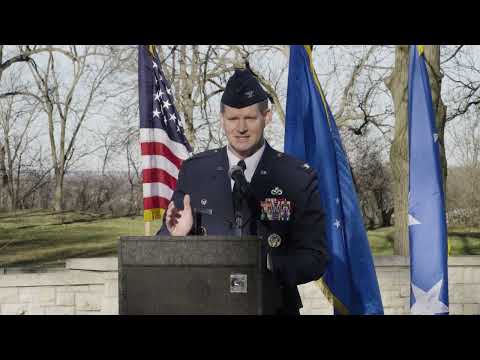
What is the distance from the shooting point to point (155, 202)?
7027mm

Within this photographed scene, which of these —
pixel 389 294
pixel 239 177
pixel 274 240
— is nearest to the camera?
pixel 239 177

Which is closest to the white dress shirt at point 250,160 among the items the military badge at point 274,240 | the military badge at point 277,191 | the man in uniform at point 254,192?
the man in uniform at point 254,192

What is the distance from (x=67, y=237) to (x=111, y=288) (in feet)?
37.0

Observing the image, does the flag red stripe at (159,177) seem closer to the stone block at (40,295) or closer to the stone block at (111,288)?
the stone block at (111,288)

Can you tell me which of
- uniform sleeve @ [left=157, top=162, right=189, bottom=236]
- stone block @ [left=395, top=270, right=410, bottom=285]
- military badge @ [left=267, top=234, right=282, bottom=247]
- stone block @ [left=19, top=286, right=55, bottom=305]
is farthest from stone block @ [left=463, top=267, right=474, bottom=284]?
stone block @ [left=19, top=286, right=55, bottom=305]

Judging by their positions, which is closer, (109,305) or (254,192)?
(254,192)

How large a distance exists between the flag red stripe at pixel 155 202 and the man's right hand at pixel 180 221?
1371 millimetres

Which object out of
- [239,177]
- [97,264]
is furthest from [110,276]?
[239,177]

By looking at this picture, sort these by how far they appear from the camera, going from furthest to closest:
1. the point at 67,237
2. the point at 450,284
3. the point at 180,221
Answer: the point at 67,237
the point at 450,284
the point at 180,221

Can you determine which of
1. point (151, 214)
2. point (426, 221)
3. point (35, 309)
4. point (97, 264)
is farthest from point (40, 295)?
point (426, 221)

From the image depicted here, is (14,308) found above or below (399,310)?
above

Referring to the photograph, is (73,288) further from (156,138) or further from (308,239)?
(308,239)

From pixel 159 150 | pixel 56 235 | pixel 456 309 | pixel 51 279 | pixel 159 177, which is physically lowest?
pixel 456 309

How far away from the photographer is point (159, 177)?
7047 mm
